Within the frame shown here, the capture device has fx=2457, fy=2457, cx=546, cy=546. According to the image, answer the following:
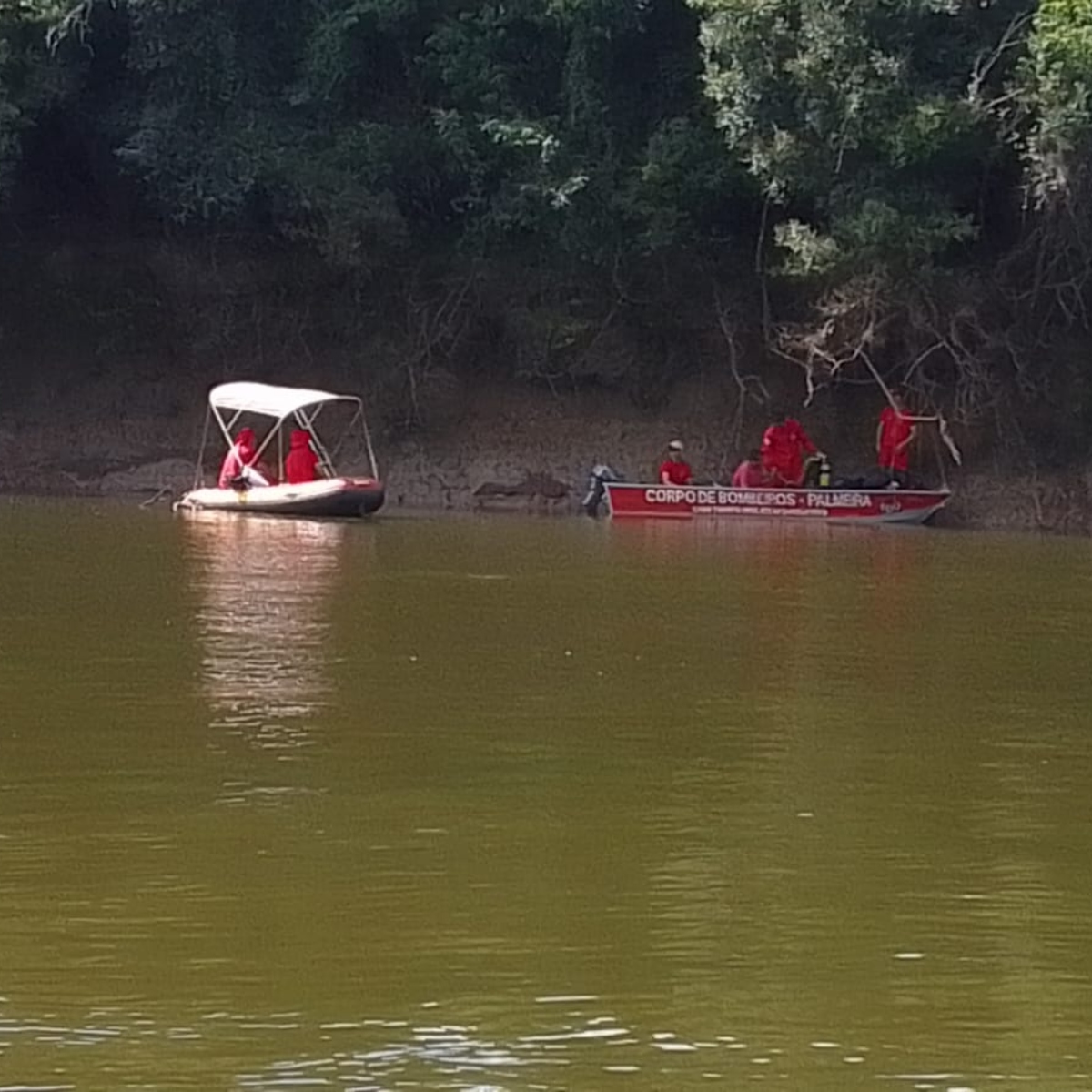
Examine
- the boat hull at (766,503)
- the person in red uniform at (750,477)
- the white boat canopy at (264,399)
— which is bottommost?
the boat hull at (766,503)

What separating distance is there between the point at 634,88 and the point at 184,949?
27.5 metres

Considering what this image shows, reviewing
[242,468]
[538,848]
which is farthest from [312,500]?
[538,848]

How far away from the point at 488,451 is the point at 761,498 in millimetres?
5104

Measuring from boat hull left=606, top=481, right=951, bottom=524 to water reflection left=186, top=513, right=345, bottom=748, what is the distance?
596 centimetres

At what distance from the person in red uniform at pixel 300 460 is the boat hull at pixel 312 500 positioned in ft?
3.52

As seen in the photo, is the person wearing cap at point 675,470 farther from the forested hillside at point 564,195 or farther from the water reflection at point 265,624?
the water reflection at point 265,624

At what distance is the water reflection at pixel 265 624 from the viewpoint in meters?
12.2

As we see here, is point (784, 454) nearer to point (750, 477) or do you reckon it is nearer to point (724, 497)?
point (750, 477)

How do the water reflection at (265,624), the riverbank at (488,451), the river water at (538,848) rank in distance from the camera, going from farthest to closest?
the riverbank at (488,451)
the water reflection at (265,624)
the river water at (538,848)

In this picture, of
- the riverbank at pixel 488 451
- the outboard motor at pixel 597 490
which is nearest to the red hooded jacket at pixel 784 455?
the riverbank at pixel 488 451

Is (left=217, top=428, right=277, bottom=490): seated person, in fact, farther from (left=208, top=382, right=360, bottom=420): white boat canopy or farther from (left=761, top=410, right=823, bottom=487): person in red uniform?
(left=761, top=410, right=823, bottom=487): person in red uniform

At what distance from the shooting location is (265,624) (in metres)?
16.3

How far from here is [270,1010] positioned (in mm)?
6855

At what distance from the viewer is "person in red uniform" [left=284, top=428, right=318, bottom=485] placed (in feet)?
104
